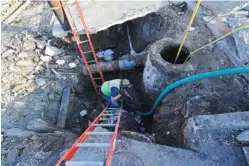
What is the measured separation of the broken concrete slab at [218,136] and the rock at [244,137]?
90 mm

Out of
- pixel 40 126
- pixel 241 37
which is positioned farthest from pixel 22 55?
pixel 241 37

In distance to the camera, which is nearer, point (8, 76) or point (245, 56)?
point (245, 56)

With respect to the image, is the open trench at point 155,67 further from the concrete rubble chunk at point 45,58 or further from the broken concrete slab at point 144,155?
the concrete rubble chunk at point 45,58

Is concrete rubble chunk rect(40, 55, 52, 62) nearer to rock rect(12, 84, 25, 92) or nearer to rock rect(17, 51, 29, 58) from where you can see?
rock rect(17, 51, 29, 58)

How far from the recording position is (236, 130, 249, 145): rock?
354cm

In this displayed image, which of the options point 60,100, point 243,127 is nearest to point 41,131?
point 60,100

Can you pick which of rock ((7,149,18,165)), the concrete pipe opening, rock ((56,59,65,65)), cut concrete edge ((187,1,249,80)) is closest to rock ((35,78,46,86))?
rock ((56,59,65,65))

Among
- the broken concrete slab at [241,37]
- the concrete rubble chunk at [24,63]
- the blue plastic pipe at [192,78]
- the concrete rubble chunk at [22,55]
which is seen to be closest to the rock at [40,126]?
the concrete rubble chunk at [24,63]

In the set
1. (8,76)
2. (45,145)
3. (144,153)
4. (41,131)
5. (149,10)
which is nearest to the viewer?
(144,153)

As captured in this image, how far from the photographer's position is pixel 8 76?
19.6ft

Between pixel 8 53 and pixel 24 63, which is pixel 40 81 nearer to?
pixel 24 63

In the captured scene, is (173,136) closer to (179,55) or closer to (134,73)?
(179,55)

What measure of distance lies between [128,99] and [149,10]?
243cm

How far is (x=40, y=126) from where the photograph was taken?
484cm
